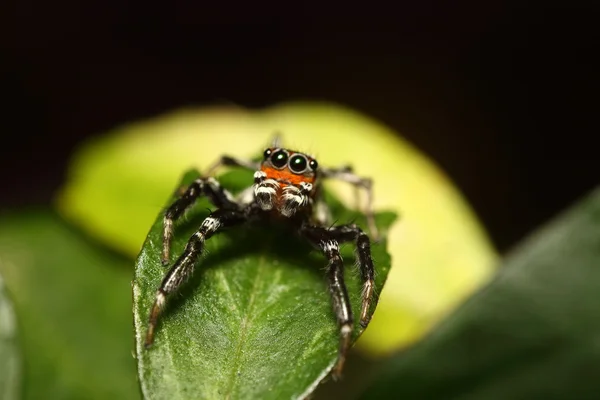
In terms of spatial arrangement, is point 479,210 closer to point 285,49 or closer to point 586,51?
point 586,51

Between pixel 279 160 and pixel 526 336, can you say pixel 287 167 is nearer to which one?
pixel 279 160

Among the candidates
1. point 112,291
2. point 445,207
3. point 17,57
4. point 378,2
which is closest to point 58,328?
point 112,291

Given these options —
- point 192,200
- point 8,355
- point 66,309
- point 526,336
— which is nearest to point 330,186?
point 192,200

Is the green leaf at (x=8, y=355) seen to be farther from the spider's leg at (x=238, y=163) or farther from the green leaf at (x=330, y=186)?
the green leaf at (x=330, y=186)

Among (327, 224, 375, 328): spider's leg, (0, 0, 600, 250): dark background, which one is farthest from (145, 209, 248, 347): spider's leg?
Result: (0, 0, 600, 250): dark background

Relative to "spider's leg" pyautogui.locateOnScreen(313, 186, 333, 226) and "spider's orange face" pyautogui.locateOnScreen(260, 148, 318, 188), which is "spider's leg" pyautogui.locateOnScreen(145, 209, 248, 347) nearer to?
"spider's orange face" pyautogui.locateOnScreen(260, 148, 318, 188)
